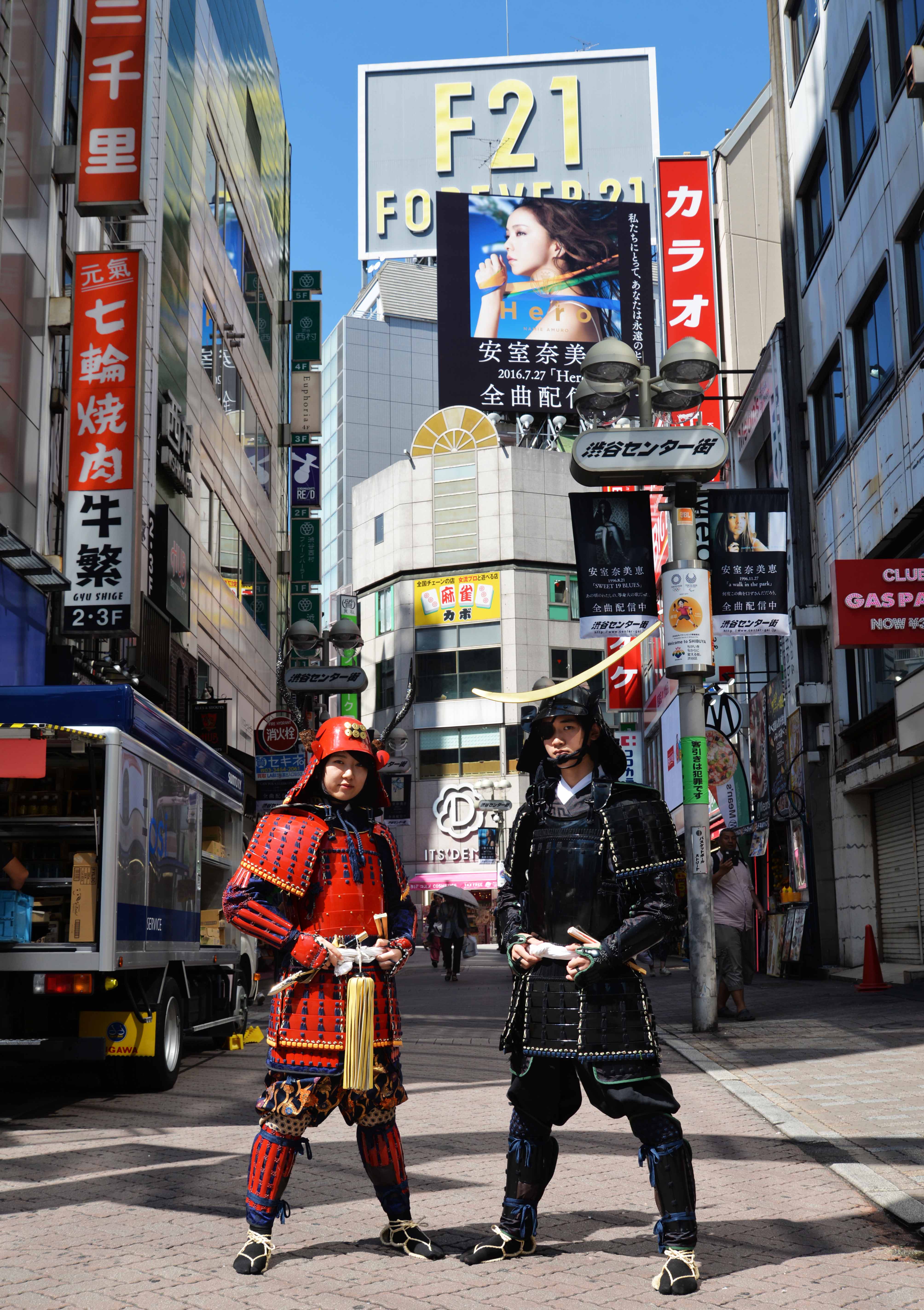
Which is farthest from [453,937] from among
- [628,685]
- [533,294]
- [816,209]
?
[533,294]

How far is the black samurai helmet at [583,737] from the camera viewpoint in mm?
5242

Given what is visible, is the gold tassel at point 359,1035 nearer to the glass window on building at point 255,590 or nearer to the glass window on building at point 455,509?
the glass window on building at point 255,590

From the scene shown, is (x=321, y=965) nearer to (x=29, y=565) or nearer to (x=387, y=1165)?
(x=387, y=1165)

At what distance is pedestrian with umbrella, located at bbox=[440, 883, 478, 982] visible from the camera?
2562 centimetres

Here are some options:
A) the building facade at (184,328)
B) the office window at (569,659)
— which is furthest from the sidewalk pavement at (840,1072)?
the office window at (569,659)

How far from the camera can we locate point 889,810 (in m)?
19.4

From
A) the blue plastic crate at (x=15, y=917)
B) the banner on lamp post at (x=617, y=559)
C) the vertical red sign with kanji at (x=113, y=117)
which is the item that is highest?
the vertical red sign with kanji at (x=113, y=117)

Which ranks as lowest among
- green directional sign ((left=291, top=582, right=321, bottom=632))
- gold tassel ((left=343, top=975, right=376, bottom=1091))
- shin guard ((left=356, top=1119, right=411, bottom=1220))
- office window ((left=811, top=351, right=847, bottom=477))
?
shin guard ((left=356, top=1119, right=411, bottom=1220))

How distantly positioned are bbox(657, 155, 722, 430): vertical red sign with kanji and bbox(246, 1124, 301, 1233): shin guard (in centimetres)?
2554

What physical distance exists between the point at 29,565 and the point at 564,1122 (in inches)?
503

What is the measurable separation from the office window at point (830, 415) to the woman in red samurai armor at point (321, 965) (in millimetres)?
16730

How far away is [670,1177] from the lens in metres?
4.70

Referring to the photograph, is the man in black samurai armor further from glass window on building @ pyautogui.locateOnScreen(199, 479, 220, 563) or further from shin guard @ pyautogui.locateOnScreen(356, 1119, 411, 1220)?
glass window on building @ pyautogui.locateOnScreen(199, 479, 220, 563)

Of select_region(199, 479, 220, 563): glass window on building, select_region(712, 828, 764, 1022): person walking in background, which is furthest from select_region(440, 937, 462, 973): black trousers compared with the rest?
select_region(712, 828, 764, 1022): person walking in background
